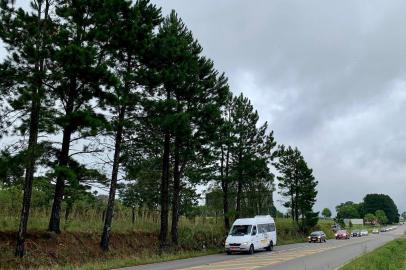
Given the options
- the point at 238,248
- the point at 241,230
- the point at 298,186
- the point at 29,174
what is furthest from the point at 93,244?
the point at 298,186

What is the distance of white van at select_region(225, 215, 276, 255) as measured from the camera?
108ft

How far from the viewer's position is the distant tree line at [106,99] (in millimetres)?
22578

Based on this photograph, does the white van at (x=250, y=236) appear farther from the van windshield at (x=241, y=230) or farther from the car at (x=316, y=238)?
the car at (x=316, y=238)

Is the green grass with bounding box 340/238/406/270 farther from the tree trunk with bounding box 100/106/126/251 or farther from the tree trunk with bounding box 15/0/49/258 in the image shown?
the tree trunk with bounding box 15/0/49/258

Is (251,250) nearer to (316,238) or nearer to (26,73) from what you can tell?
(26,73)

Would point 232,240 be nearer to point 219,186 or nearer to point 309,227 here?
point 219,186

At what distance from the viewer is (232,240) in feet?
109

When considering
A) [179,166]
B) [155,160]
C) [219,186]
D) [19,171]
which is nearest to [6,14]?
[19,171]

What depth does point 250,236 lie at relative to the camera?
110 feet

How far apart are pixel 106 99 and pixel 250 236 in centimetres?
1478

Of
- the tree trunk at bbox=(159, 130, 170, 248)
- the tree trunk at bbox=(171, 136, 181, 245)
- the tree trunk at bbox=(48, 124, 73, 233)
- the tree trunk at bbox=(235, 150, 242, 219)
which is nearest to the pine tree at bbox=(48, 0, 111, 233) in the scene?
the tree trunk at bbox=(48, 124, 73, 233)

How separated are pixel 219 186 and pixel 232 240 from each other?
15861mm

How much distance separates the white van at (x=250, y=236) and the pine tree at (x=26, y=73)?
50.8 feet

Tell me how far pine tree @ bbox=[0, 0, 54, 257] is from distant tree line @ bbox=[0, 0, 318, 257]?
0.05 metres
